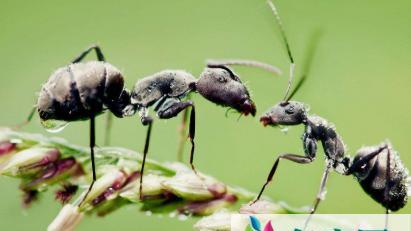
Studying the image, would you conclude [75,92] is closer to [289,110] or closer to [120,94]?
[120,94]

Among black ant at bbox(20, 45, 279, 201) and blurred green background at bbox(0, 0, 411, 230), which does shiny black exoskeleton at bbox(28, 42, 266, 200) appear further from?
blurred green background at bbox(0, 0, 411, 230)

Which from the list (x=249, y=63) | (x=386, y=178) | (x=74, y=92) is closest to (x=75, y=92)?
(x=74, y=92)

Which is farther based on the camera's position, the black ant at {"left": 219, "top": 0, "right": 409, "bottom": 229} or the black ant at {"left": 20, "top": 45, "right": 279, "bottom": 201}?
the black ant at {"left": 20, "top": 45, "right": 279, "bottom": 201}

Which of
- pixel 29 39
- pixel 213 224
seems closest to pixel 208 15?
Result: pixel 29 39

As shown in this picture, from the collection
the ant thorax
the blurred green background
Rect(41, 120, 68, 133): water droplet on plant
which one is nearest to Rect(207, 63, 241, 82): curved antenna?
the ant thorax

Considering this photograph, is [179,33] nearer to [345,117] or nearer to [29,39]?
[29,39]

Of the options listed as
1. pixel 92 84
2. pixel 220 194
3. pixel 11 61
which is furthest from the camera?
pixel 11 61
